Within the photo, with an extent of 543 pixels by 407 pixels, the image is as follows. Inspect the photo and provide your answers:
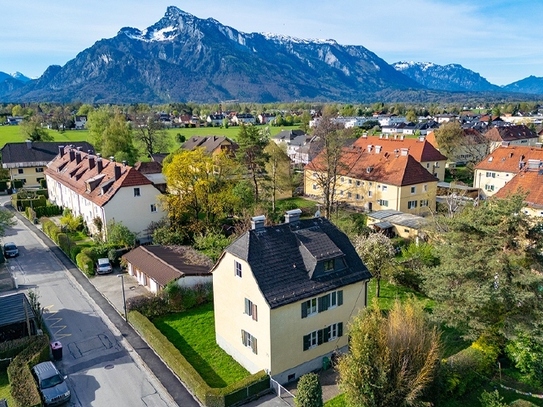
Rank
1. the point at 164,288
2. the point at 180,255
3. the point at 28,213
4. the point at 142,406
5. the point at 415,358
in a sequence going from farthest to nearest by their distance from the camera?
the point at 28,213 < the point at 180,255 < the point at 164,288 < the point at 142,406 < the point at 415,358

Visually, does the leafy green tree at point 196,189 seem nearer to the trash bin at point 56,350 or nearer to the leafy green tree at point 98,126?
the trash bin at point 56,350

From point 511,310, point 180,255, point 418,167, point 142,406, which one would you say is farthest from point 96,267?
point 418,167

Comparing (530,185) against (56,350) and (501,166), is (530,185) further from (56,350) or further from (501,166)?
(56,350)

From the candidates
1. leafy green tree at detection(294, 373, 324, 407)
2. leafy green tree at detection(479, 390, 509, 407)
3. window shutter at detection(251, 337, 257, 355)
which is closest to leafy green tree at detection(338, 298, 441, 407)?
leafy green tree at detection(294, 373, 324, 407)

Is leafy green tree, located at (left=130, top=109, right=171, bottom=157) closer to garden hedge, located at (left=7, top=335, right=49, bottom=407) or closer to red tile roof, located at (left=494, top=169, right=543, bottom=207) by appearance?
red tile roof, located at (left=494, top=169, right=543, bottom=207)

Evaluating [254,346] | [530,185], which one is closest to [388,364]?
[254,346]

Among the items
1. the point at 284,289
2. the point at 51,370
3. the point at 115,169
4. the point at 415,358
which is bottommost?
the point at 51,370

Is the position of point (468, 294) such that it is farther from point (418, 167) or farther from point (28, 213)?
point (28, 213)
